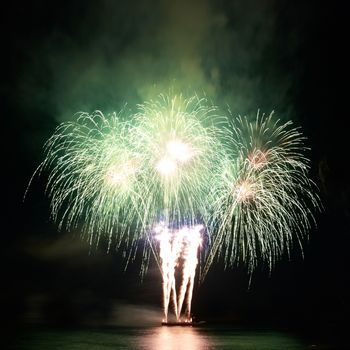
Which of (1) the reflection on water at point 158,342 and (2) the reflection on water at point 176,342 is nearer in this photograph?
(2) the reflection on water at point 176,342

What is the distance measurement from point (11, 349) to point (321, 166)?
4584cm

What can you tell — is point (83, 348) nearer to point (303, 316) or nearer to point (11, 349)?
point (11, 349)

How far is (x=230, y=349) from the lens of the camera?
224 feet

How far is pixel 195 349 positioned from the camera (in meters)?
65.4

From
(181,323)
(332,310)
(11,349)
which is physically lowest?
(11,349)

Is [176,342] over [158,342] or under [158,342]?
under

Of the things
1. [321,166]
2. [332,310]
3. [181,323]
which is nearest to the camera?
[321,166]

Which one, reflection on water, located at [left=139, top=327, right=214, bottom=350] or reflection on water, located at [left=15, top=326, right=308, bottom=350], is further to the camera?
reflection on water, located at [left=15, top=326, right=308, bottom=350]

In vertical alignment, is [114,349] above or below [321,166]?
below

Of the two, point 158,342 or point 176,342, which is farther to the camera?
point 158,342

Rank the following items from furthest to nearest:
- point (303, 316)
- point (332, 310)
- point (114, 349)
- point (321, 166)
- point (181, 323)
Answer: point (303, 316)
point (332, 310)
point (181, 323)
point (114, 349)
point (321, 166)

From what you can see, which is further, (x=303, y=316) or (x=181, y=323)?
(x=303, y=316)

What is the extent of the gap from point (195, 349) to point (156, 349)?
16.3 feet

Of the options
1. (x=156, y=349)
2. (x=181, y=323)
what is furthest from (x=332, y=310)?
(x=156, y=349)
